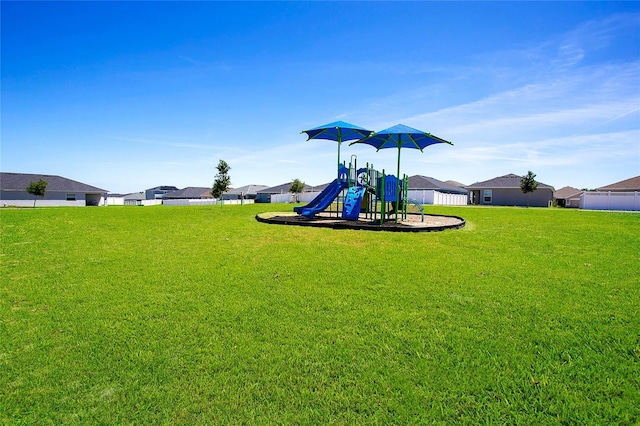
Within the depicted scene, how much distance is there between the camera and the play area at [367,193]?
37.2ft

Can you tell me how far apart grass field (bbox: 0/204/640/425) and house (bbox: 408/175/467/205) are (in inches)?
1097

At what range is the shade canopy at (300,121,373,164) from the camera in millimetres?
14094

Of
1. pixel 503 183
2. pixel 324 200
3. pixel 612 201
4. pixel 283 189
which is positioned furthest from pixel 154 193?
pixel 612 201

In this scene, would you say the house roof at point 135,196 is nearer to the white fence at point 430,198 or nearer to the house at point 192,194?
the house at point 192,194

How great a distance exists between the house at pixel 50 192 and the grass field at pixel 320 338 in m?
43.8

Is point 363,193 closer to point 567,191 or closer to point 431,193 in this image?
point 431,193

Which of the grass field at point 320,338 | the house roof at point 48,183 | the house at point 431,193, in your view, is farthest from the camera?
the house roof at point 48,183

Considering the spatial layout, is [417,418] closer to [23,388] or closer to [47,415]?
[47,415]

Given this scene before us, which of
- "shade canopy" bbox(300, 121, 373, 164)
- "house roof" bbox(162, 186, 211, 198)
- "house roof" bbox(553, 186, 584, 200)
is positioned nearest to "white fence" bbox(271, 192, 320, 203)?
"shade canopy" bbox(300, 121, 373, 164)

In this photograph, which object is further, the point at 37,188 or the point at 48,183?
the point at 48,183

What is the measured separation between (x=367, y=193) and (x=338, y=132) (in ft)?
10.5

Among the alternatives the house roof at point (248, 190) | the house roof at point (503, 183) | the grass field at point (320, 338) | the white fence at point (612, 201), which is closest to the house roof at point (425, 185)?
the house roof at point (503, 183)

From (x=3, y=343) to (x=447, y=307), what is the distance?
5.38 metres

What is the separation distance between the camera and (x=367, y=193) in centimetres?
1365
